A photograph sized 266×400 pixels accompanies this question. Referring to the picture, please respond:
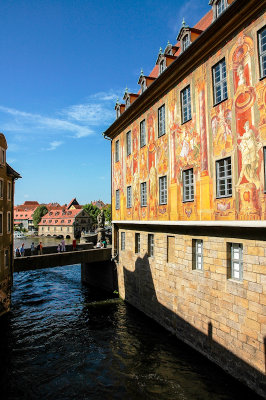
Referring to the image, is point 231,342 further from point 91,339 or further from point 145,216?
point 145,216

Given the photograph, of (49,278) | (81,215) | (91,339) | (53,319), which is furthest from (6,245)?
(81,215)

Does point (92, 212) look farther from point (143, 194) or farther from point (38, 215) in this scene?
point (143, 194)

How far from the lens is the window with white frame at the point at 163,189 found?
46.4 ft

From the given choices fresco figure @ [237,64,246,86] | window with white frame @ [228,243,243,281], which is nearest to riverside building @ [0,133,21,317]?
window with white frame @ [228,243,243,281]

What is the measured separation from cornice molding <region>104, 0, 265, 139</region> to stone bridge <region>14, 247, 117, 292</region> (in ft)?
35.0

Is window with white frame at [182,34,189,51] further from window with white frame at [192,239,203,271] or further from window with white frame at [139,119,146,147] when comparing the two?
window with white frame at [192,239,203,271]

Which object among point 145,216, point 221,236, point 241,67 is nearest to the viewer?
point 241,67

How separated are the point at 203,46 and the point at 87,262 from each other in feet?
52.8

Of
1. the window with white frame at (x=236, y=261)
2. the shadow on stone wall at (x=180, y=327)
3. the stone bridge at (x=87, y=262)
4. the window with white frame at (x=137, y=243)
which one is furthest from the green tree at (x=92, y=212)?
the window with white frame at (x=236, y=261)

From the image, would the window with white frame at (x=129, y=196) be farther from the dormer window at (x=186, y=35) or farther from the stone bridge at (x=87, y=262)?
the dormer window at (x=186, y=35)

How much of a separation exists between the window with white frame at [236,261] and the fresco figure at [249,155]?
7.31 ft

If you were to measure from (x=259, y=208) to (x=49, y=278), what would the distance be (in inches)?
936

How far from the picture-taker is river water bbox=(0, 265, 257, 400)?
923cm

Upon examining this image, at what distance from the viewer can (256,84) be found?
346 inches
